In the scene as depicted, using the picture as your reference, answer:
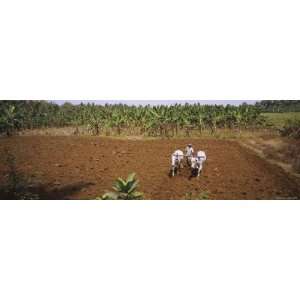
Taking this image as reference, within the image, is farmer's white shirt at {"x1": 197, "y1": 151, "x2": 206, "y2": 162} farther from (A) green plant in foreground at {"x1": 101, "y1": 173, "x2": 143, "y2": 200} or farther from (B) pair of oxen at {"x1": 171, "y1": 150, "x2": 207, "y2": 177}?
(A) green plant in foreground at {"x1": 101, "y1": 173, "x2": 143, "y2": 200}

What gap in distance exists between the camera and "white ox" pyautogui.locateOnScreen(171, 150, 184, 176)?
7.32m

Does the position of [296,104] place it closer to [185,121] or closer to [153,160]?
[185,121]

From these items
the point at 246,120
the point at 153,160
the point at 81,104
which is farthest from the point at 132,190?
the point at 246,120

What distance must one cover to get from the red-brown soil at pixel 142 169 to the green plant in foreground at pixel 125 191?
17 centimetres

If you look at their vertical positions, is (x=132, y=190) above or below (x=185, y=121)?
below

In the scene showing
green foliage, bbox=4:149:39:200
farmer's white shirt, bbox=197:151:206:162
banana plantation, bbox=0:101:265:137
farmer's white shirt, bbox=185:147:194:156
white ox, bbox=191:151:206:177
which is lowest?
green foliage, bbox=4:149:39:200

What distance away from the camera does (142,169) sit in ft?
24.1

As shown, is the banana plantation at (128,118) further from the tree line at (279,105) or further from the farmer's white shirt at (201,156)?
the farmer's white shirt at (201,156)

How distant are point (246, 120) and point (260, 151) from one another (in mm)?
801

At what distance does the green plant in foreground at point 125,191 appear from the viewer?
7004mm

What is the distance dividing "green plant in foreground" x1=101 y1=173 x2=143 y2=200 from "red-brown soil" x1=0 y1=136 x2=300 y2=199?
0.55ft

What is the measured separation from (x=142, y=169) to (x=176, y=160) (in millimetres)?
795

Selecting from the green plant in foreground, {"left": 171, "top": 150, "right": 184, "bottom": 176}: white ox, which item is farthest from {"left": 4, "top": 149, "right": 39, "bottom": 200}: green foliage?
{"left": 171, "top": 150, "right": 184, "bottom": 176}: white ox

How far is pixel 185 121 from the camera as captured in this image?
7.55 m
